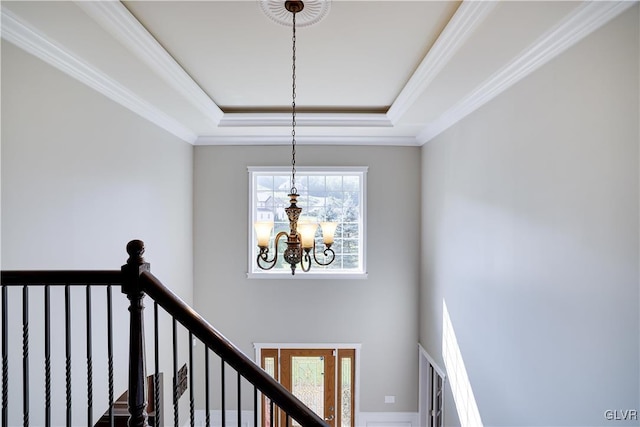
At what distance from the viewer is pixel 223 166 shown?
466 centimetres

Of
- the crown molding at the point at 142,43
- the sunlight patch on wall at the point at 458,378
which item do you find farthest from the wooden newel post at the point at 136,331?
the sunlight patch on wall at the point at 458,378

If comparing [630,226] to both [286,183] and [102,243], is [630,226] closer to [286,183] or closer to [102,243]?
[102,243]

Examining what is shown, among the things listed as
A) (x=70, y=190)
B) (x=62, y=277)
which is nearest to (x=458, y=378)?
(x=62, y=277)

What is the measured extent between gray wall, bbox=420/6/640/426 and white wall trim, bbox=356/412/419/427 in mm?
2021

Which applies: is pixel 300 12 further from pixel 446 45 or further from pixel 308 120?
pixel 308 120

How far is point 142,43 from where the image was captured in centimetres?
218

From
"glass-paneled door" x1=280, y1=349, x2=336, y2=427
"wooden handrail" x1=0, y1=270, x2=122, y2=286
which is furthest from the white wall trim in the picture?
"wooden handrail" x1=0, y1=270, x2=122, y2=286

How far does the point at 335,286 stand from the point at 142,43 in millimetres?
3543

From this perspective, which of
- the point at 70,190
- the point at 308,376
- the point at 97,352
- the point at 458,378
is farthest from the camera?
the point at 308,376

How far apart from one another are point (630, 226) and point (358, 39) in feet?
6.13

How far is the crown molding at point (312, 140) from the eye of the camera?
4.52 m

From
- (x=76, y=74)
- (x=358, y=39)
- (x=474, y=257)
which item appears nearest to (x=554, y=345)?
(x=474, y=257)

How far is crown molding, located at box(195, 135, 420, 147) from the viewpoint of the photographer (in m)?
4.52

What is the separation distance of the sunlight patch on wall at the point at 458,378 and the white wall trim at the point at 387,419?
145cm
